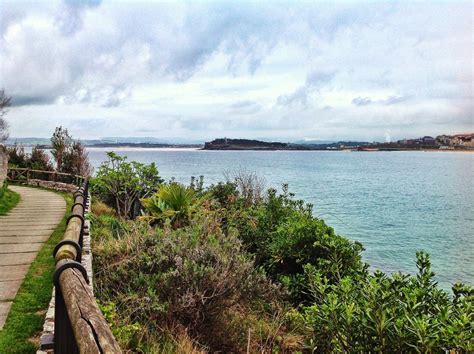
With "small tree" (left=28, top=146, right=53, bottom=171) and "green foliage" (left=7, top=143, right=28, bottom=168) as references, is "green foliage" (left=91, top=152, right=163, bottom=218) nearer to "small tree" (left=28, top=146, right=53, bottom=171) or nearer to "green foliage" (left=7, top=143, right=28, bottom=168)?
"small tree" (left=28, top=146, right=53, bottom=171)

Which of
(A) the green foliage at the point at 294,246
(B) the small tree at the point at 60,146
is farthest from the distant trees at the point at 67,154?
(A) the green foliage at the point at 294,246

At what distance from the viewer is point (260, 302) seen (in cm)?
598

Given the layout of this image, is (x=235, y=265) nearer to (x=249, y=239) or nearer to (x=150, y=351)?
(x=150, y=351)

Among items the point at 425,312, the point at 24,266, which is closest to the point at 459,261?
the point at 425,312

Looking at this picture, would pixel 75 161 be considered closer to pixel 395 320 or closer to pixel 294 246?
pixel 294 246

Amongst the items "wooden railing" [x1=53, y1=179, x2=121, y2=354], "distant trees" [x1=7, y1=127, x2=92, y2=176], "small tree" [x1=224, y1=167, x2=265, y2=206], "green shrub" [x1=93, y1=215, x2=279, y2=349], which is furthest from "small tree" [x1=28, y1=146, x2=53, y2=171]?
"wooden railing" [x1=53, y1=179, x2=121, y2=354]

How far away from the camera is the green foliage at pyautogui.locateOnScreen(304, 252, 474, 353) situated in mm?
3568

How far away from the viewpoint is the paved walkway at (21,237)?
18.2 ft

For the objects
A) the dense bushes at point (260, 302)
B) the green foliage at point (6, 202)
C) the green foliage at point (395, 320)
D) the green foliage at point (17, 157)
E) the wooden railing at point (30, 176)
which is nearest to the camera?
the green foliage at point (395, 320)

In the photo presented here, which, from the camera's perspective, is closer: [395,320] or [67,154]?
[395,320]

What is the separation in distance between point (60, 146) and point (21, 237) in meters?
19.3

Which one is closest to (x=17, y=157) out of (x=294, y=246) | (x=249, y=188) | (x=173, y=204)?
(x=249, y=188)

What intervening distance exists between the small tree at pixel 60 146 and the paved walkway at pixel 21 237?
1161 cm

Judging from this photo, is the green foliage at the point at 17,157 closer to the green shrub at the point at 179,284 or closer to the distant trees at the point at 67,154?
the distant trees at the point at 67,154
